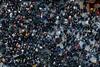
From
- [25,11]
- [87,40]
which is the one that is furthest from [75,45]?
[25,11]

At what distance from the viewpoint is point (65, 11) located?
1207 cm

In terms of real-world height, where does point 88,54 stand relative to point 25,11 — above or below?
below

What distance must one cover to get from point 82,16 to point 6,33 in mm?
3136

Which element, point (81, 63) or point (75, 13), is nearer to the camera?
point (81, 63)

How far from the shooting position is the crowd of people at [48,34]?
1135cm

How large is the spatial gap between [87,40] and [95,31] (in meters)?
0.50

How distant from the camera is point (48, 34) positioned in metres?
11.8

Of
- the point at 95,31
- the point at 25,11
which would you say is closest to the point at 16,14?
the point at 25,11

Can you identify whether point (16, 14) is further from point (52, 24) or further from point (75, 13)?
point (75, 13)

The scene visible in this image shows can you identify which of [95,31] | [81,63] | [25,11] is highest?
[25,11]

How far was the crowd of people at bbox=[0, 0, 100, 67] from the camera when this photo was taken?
11.4 metres

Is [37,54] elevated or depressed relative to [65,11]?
depressed

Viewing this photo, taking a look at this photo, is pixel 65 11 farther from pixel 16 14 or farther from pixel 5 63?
pixel 5 63

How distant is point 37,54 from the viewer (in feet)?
37.7
